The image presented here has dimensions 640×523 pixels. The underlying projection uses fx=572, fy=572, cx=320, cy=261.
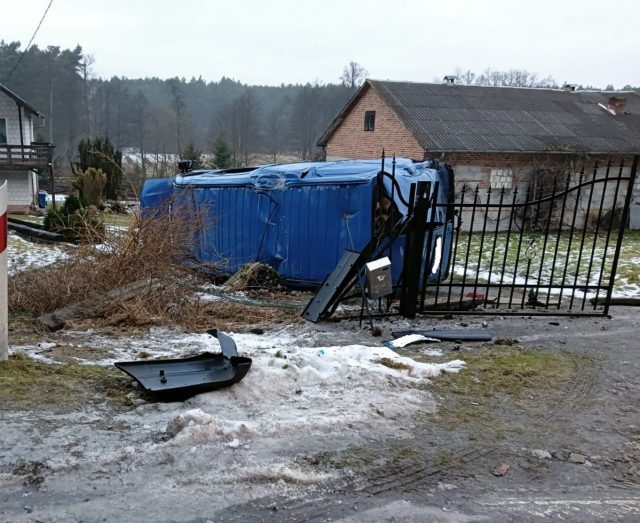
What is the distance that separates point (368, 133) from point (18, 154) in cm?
1743

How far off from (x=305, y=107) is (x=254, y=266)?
74753mm

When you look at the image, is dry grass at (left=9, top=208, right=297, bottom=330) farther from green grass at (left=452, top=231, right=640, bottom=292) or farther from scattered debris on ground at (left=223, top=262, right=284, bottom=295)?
green grass at (left=452, top=231, right=640, bottom=292)

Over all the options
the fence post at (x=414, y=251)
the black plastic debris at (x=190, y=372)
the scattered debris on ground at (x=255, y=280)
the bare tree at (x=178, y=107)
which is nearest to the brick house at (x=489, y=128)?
the scattered debris on ground at (x=255, y=280)

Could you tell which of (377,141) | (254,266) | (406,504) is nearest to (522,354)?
(406,504)

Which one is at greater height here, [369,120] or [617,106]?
[617,106]

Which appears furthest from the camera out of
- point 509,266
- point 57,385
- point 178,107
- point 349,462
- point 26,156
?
point 178,107

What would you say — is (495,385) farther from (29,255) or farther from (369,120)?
(369,120)

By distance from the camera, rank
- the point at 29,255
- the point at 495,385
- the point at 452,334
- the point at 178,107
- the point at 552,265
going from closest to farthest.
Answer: the point at 495,385 < the point at 452,334 < the point at 552,265 < the point at 29,255 < the point at 178,107

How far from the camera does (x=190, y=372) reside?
4.00m

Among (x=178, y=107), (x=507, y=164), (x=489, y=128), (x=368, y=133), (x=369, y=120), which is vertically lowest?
(x=507, y=164)

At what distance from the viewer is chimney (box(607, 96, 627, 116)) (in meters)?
27.2

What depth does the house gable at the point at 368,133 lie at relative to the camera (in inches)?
917

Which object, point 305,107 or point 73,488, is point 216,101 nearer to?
point 305,107

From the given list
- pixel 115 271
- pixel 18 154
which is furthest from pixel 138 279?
pixel 18 154
